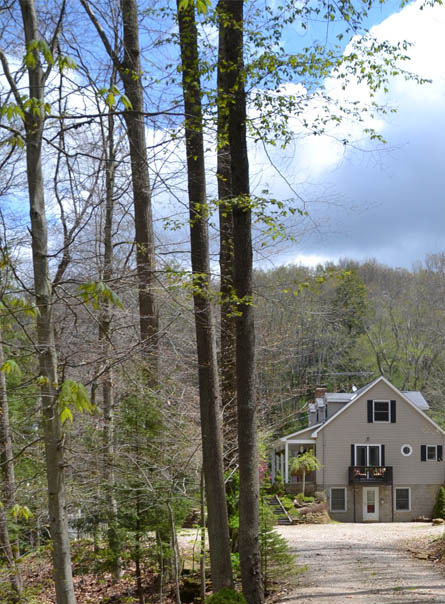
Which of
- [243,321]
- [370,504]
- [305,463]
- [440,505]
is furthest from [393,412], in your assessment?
[243,321]

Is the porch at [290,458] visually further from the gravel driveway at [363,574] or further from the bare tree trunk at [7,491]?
the bare tree trunk at [7,491]

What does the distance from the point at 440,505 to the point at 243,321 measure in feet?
82.3

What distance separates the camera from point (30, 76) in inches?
216

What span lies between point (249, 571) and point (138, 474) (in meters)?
2.13

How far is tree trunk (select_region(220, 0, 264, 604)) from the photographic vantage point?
7871mm

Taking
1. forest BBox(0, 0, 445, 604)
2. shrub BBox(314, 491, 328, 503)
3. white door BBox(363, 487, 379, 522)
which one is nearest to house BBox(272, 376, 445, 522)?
white door BBox(363, 487, 379, 522)

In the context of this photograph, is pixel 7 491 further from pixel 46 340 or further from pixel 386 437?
pixel 386 437

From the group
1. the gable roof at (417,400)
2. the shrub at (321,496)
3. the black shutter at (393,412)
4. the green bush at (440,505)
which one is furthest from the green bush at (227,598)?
the gable roof at (417,400)

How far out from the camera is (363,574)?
11023 mm

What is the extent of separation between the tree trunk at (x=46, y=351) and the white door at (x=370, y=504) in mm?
27762

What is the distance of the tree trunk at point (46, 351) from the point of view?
5.19 metres

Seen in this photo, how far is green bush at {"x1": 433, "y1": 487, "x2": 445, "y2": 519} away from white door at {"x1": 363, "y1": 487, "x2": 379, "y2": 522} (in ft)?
8.88

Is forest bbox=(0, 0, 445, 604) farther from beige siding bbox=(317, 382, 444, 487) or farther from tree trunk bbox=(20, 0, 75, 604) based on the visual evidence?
beige siding bbox=(317, 382, 444, 487)

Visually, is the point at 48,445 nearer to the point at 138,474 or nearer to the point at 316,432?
the point at 138,474
